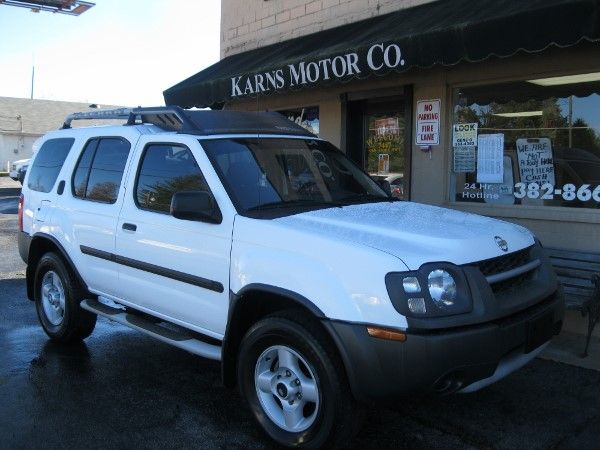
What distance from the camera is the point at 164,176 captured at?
4445 millimetres

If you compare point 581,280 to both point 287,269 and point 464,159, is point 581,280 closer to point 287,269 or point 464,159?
point 464,159

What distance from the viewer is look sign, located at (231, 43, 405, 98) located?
6.43 meters

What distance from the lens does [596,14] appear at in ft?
15.6

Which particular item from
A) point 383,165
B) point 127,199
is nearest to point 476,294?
point 127,199

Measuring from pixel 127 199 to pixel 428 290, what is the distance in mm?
2597

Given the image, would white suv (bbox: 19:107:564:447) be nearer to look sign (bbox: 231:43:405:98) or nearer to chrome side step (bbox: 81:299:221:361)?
chrome side step (bbox: 81:299:221:361)

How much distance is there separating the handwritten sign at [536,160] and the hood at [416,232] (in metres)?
2.74

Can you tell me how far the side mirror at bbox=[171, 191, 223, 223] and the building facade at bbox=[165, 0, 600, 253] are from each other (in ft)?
7.95

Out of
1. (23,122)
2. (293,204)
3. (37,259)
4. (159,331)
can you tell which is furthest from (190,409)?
(23,122)

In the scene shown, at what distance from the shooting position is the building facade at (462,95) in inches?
223

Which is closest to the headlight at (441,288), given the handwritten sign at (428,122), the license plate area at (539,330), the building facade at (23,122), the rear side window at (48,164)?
the license plate area at (539,330)

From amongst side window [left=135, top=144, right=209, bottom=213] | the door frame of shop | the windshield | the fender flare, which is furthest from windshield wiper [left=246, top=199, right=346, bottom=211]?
the door frame of shop

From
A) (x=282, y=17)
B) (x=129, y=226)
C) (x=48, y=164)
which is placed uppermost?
(x=282, y=17)

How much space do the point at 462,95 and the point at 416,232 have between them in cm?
422
